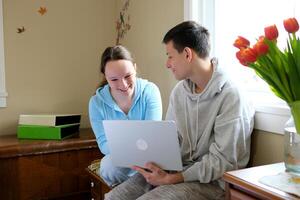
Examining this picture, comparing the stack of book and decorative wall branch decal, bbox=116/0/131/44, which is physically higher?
decorative wall branch decal, bbox=116/0/131/44

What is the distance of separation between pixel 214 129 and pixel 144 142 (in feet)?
0.92

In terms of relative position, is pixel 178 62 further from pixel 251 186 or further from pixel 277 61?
pixel 251 186

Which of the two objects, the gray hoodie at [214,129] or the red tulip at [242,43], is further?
the gray hoodie at [214,129]

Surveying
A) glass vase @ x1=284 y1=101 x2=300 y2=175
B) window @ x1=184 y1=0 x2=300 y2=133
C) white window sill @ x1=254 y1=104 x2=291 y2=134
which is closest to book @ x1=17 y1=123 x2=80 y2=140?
window @ x1=184 y1=0 x2=300 y2=133

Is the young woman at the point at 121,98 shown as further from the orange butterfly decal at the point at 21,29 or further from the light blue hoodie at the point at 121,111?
the orange butterfly decal at the point at 21,29

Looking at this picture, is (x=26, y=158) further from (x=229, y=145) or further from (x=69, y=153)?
(x=229, y=145)

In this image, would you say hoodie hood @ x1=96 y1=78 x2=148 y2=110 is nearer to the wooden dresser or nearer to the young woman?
the young woman

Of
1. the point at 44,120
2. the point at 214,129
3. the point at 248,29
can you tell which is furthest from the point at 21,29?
the point at 214,129

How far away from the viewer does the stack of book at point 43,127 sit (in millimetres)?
2266

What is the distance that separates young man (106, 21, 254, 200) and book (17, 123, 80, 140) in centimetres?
89

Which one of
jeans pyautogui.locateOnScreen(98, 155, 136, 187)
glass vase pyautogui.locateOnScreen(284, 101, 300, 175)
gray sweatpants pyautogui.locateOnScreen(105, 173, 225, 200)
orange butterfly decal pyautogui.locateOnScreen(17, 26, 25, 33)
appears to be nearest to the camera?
glass vase pyautogui.locateOnScreen(284, 101, 300, 175)

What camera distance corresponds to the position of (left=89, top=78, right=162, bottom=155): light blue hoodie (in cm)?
186

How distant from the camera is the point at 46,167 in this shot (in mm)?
2184

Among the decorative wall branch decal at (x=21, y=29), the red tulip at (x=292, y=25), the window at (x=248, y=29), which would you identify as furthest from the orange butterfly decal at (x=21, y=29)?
the red tulip at (x=292, y=25)
